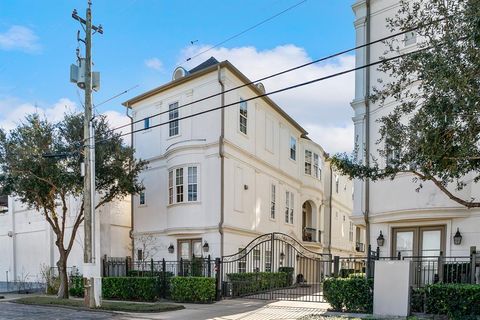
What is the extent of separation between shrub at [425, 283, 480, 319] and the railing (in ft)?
26.1

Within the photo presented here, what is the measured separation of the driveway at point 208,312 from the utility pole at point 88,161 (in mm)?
858

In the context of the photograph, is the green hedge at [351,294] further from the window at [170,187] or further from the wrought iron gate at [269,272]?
the window at [170,187]

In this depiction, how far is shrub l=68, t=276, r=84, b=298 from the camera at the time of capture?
1826 centimetres

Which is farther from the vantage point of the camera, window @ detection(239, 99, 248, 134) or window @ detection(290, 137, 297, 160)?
window @ detection(290, 137, 297, 160)

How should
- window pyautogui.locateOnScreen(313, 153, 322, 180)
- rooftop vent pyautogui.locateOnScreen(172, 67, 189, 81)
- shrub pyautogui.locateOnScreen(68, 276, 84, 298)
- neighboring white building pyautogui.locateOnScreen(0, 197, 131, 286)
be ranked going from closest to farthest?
shrub pyautogui.locateOnScreen(68, 276, 84, 298) → rooftop vent pyautogui.locateOnScreen(172, 67, 189, 81) → neighboring white building pyautogui.locateOnScreen(0, 197, 131, 286) → window pyautogui.locateOnScreen(313, 153, 322, 180)

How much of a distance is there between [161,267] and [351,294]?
8.84 metres

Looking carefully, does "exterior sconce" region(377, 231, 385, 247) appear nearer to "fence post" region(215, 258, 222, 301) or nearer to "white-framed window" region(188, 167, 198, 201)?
"fence post" region(215, 258, 222, 301)

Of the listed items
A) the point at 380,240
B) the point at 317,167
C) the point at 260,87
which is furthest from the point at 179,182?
the point at 317,167

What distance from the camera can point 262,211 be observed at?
22.0 metres

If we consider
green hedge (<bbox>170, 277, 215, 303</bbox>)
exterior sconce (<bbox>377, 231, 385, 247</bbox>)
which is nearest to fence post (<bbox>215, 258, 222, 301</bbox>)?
green hedge (<bbox>170, 277, 215, 303</bbox>)

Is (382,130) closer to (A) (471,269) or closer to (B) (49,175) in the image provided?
(A) (471,269)

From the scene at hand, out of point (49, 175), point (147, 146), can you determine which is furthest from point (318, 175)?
point (49, 175)

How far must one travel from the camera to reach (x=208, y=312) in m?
12.5

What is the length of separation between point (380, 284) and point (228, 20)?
793cm
